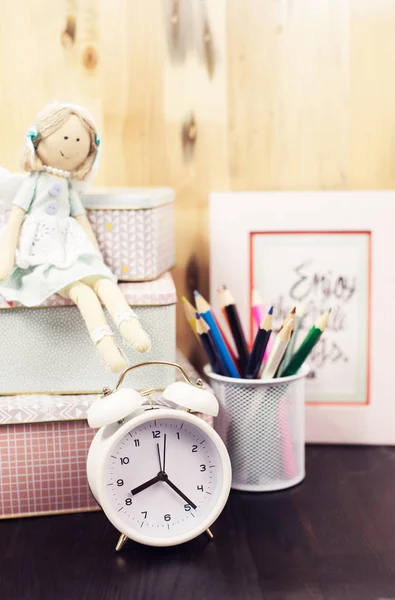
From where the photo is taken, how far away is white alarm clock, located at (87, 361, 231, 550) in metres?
0.69

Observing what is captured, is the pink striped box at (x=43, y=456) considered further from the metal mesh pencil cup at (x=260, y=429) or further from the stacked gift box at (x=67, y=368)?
the metal mesh pencil cup at (x=260, y=429)

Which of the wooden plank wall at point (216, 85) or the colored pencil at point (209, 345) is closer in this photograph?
the colored pencil at point (209, 345)

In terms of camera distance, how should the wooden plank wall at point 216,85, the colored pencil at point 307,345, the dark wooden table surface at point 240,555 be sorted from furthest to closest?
the wooden plank wall at point 216,85 → the colored pencil at point 307,345 → the dark wooden table surface at point 240,555

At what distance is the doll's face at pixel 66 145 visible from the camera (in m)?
0.80

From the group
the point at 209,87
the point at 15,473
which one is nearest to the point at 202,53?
the point at 209,87

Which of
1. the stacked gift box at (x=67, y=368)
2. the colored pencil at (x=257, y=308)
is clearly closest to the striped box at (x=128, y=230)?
the stacked gift box at (x=67, y=368)

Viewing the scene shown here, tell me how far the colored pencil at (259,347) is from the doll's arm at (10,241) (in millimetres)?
275

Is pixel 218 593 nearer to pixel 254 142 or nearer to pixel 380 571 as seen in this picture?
pixel 380 571

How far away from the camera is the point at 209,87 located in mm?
979

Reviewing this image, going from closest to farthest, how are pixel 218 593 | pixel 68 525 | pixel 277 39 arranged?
pixel 218 593 → pixel 68 525 → pixel 277 39

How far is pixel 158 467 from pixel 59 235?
276 mm

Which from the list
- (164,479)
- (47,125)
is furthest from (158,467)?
(47,125)

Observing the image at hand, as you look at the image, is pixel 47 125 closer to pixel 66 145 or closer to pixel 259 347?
pixel 66 145

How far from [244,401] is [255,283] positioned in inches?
7.6
